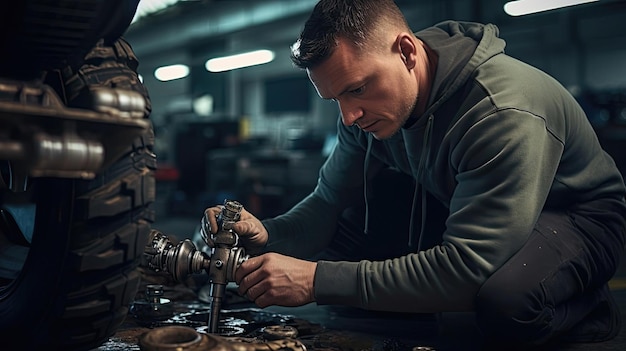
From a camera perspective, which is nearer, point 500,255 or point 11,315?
point 11,315

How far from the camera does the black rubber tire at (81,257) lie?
1023 millimetres

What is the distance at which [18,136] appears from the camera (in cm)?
74

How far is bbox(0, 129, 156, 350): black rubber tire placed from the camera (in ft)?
3.36

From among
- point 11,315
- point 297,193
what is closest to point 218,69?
point 297,193

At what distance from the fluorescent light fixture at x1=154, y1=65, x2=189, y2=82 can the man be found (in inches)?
462

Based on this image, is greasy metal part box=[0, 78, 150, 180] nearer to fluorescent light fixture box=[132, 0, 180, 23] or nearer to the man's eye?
the man's eye

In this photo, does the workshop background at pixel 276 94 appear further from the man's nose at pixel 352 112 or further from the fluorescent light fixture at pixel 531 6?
the man's nose at pixel 352 112

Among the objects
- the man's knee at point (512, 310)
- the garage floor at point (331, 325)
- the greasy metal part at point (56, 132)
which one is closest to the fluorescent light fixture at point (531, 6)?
the garage floor at point (331, 325)

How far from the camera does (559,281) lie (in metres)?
1.46

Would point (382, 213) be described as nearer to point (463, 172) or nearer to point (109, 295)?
point (463, 172)

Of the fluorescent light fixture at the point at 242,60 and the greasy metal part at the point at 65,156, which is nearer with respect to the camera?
the greasy metal part at the point at 65,156

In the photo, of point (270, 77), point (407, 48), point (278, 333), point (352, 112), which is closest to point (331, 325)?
point (278, 333)

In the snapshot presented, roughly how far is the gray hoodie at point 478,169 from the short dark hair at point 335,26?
0.18 meters

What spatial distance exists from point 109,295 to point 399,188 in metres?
1.04
